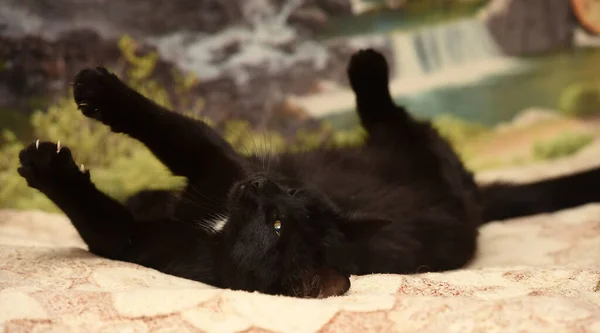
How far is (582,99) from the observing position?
301 centimetres

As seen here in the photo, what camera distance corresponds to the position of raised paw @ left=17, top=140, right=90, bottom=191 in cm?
136

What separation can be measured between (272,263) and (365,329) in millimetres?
389

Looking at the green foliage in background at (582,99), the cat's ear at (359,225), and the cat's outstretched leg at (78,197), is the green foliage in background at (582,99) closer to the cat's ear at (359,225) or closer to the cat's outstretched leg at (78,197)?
the cat's ear at (359,225)

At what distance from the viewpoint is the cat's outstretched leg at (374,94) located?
203cm

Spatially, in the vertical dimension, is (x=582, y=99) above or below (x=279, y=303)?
below

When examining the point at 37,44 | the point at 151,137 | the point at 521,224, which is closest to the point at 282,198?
the point at 151,137

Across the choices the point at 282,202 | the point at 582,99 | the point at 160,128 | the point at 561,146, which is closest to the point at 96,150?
the point at 160,128

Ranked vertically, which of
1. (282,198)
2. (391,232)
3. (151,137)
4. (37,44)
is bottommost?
(391,232)

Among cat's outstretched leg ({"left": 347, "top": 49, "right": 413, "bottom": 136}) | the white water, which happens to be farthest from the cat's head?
the white water

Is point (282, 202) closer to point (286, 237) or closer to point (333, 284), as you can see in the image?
point (286, 237)

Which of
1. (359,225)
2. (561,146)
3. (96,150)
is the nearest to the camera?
(359,225)

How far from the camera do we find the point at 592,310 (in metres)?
0.98

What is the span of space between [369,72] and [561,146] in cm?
144

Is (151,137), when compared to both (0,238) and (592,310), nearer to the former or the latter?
(0,238)
